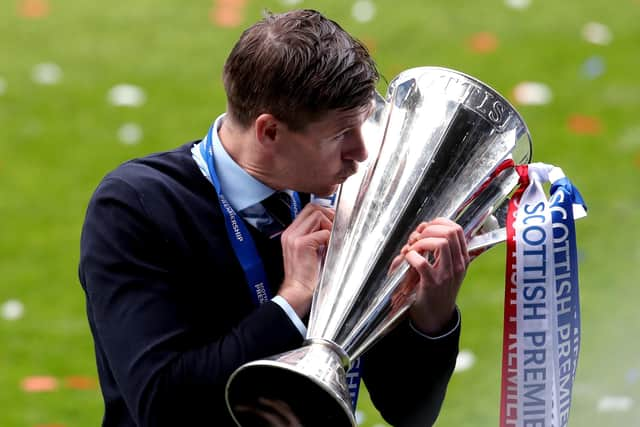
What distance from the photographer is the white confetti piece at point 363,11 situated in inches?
316

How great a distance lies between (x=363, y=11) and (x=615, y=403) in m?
3.73

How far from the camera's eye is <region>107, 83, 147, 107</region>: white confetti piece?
7.49m

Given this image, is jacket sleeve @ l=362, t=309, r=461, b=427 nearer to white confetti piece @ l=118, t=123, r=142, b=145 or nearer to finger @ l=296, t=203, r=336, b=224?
finger @ l=296, t=203, r=336, b=224

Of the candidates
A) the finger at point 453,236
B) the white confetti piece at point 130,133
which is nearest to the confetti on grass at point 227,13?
the white confetti piece at point 130,133

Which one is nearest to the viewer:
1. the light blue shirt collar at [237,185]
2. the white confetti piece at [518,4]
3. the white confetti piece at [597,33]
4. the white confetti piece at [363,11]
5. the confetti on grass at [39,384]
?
the light blue shirt collar at [237,185]

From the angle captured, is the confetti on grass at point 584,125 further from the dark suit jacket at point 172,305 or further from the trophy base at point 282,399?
the trophy base at point 282,399

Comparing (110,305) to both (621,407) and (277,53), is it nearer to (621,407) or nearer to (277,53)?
(277,53)

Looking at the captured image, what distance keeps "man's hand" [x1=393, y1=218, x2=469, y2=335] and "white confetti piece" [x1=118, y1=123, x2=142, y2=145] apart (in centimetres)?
472

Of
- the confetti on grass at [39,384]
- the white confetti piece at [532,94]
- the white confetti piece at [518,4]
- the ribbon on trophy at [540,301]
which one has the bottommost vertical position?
the confetti on grass at [39,384]

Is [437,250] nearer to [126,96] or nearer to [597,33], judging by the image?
[126,96]

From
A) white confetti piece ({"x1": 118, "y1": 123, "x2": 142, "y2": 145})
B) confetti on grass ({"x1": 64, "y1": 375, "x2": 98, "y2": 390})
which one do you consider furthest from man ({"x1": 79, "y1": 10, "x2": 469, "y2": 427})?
white confetti piece ({"x1": 118, "y1": 123, "x2": 142, "y2": 145})

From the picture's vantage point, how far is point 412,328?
2668 mm

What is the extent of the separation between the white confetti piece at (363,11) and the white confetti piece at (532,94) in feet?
3.81

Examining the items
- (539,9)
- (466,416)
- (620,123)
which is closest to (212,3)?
(539,9)
